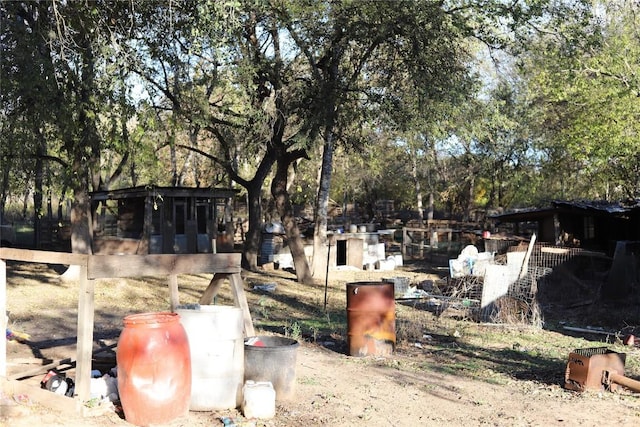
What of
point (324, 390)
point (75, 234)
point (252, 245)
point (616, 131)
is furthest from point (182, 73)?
point (616, 131)

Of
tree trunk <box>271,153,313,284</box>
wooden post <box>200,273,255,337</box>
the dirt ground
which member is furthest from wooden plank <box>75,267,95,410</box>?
tree trunk <box>271,153,313,284</box>

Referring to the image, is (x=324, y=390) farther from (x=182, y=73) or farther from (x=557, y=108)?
(x=557, y=108)

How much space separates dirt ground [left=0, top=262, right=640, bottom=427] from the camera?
6316 mm

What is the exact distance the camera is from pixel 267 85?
18922mm

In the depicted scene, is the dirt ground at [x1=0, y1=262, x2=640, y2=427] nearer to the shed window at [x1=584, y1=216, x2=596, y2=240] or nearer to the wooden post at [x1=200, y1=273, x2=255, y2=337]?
the wooden post at [x1=200, y1=273, x2=255, y2=337]

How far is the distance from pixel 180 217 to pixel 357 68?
11.7 meters

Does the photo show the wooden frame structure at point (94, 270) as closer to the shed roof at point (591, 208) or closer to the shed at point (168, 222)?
the shed roof at point (591, 208)

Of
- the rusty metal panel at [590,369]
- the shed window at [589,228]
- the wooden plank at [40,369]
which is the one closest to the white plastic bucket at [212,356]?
the wooden plank at [40,369]

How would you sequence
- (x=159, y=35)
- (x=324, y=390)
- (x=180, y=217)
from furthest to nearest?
(x=180, y=217), (x=159, y=35), (x=324, y=390)

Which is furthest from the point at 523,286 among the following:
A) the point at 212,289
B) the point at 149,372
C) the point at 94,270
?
the point at 94,270

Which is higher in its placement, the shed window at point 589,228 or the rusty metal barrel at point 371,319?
the shed window at point 589,228

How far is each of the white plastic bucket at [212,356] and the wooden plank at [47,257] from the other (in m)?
1.06

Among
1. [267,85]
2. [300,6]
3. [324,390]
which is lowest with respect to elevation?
[324,390]

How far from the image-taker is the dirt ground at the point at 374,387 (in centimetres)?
632
